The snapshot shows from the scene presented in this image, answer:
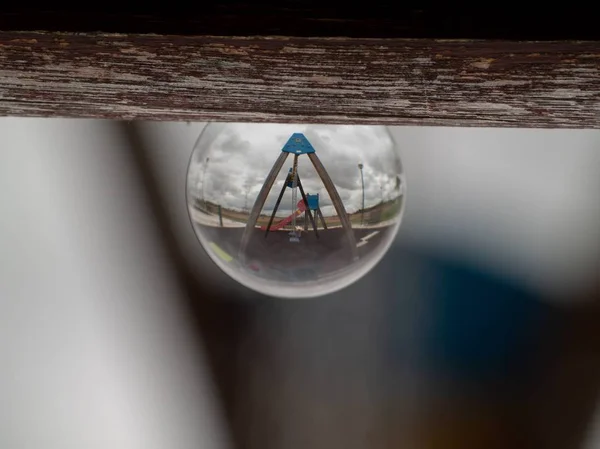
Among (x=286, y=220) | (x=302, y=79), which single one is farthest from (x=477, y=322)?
(x=302, y=79)

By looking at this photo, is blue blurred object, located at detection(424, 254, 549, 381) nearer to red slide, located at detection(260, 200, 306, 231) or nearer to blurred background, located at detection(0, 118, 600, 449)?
blurred background, located at detection(0, 118, 600, 449)

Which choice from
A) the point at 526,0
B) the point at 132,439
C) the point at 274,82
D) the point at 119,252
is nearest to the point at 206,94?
the point at 274,82

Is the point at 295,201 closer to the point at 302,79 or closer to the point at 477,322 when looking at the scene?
the point at 302,79

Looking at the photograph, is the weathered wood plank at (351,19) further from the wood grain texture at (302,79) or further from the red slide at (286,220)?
the red slide at (286,220)

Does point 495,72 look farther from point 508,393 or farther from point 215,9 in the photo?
point 508,393

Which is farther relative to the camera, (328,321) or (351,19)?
(328,321)

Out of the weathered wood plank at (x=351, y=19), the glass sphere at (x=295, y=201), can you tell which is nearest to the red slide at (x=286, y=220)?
the glass sphere at (x=295, y=201)
